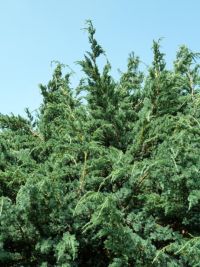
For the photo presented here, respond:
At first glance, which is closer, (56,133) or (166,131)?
(166,131)

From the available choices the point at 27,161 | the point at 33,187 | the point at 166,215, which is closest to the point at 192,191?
the point at 166,215

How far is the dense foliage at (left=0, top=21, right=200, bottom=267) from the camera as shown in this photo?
169 inches

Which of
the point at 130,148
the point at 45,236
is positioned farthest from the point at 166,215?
the point at 45,236

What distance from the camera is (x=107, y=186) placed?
5.39m

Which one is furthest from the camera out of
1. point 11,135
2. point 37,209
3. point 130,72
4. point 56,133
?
point 130,72

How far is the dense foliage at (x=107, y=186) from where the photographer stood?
4.30 meters

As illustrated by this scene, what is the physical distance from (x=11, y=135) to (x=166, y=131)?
112 inches

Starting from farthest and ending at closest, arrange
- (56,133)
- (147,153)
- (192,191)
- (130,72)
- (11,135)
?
(130,72)
(11,135)
(56,133)
(147,153)
(192,191)

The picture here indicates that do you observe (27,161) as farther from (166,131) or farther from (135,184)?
(166,131)

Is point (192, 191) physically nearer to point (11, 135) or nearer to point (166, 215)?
point (166, 215)

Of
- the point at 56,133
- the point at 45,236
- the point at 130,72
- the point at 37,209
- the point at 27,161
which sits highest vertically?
the point at 130,72

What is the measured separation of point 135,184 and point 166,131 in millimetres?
901

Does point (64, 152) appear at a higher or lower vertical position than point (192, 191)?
Answer: higher

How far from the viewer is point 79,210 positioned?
4480 mm
